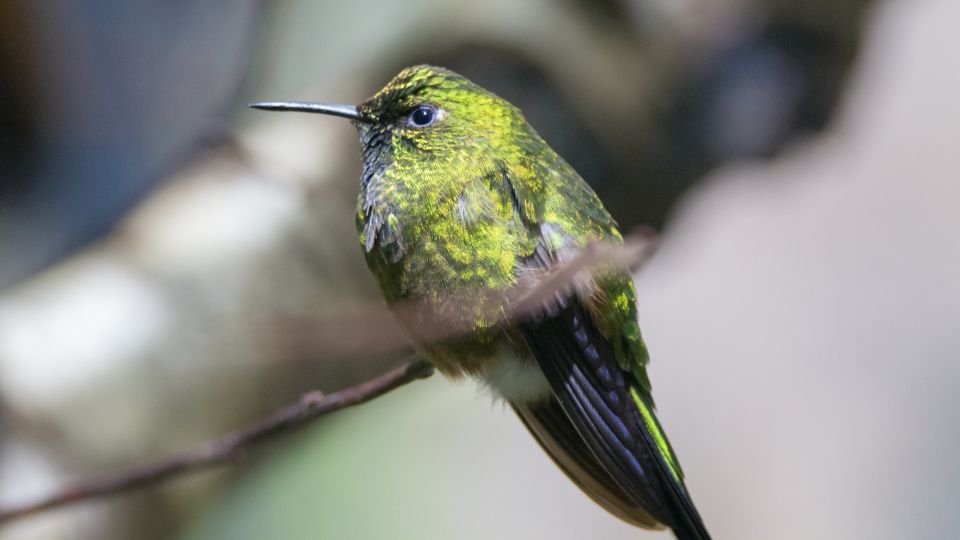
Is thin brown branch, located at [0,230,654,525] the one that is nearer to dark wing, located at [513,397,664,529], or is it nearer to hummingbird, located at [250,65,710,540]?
hummingbird, located at [250,65,710,540]

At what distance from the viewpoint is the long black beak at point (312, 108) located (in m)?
0.72

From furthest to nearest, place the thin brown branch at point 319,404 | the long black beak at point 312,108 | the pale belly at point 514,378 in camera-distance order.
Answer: the pale belly at point 514,378
the thin brown branch at point 319,404
the long black beak at point 312,108

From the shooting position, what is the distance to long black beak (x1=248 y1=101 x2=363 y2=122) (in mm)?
717

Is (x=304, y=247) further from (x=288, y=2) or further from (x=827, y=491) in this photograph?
(x=827, y=491)

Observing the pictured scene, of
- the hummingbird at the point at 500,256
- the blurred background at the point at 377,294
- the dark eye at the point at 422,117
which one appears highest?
the dark eye at the point at 422,117

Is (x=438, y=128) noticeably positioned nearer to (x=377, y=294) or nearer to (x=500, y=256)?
(x=500, y=256)

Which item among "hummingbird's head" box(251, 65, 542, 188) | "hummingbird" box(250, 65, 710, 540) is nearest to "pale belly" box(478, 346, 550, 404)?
"hummingbird" box(250, 65, 710, 540)

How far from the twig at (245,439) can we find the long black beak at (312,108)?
Result: 216mm

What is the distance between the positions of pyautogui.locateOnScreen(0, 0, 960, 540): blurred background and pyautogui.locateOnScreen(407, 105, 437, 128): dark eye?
203mm

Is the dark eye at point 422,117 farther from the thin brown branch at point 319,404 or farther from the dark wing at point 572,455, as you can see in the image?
the dark wing at point 572,455

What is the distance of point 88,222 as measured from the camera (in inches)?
112

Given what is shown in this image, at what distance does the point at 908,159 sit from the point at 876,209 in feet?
0.71

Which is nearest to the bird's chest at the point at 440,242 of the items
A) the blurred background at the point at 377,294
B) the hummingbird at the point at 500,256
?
the hummingbird at the point at 500,256

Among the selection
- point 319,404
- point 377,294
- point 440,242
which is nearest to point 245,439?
point 319,404
